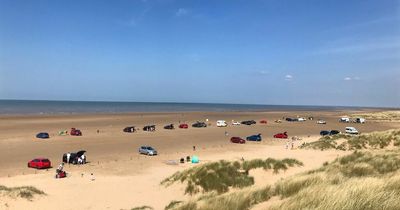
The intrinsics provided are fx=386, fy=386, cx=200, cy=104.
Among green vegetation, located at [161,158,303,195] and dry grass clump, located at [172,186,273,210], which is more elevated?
dry grass clump, located at [172,186,273,210]

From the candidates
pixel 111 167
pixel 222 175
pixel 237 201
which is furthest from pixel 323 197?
pixel 111 167

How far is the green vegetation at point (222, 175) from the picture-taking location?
20.9 meters

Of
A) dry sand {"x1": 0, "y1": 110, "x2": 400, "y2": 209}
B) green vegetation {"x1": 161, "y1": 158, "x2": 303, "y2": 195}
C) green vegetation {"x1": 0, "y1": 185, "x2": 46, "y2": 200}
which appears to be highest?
green vegetation {"x1": 161, "y1": 158, "x2": 303, "y2": 195}

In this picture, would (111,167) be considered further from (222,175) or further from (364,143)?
(364,143)

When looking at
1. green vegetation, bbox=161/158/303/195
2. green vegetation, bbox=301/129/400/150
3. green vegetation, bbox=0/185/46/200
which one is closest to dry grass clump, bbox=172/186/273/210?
green vegetation, bbox=161/158/303/195

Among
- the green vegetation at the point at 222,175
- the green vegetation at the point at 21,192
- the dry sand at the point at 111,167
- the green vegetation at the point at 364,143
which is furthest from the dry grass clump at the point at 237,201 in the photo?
the green vegetation at the point at 364,143

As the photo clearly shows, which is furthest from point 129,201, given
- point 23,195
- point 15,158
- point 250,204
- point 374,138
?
point 374,138

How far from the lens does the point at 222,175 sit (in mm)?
22250

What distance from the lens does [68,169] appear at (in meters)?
32.6

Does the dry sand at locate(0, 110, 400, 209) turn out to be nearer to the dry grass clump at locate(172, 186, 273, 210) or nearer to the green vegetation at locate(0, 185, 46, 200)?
the green vegetation at locate(0, 185, 46, 200)

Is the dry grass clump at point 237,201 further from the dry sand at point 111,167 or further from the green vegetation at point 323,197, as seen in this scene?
the dry sand at point 111,167

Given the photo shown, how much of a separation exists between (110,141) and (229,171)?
3397 centimetres

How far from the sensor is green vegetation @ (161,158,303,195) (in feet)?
68.5

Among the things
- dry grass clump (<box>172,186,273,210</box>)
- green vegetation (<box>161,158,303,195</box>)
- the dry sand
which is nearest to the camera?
dry grass clump (<box>172,186,273,210</box>)
